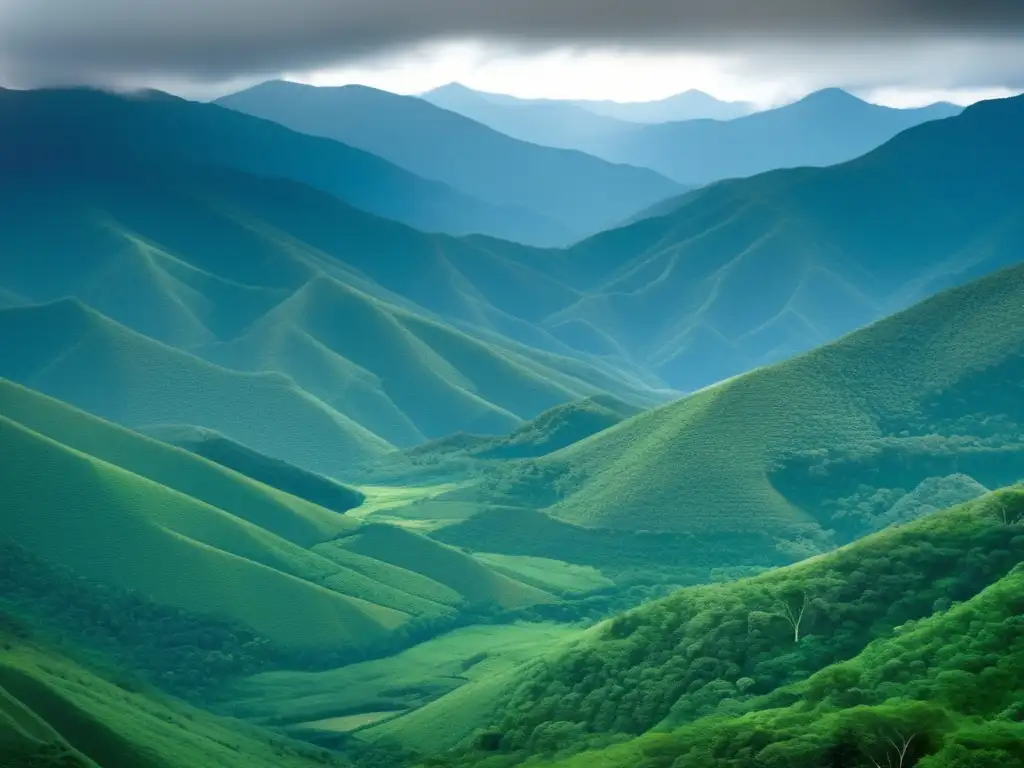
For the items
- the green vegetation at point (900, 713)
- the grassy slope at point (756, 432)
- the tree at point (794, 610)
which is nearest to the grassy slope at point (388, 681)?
the tree at point (794, 610)

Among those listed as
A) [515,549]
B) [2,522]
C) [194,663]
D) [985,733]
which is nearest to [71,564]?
[2,522]

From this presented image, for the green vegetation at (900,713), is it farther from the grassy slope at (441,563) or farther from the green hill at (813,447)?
the green hill at (813,447)

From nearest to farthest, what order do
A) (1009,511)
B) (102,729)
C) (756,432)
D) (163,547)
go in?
(102,729), (1009,511), (163,547), (756,432)

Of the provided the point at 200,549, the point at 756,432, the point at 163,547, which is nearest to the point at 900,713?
the point at 200,549

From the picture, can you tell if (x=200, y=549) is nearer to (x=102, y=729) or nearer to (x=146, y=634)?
(x=146, y=634)

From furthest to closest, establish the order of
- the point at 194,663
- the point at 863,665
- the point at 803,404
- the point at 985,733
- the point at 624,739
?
the point at 803,404 → the point at 194,663 → the point at 624,739 → the point at 863,665 → the point at 985,733

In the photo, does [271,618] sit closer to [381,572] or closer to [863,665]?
[381,572]
